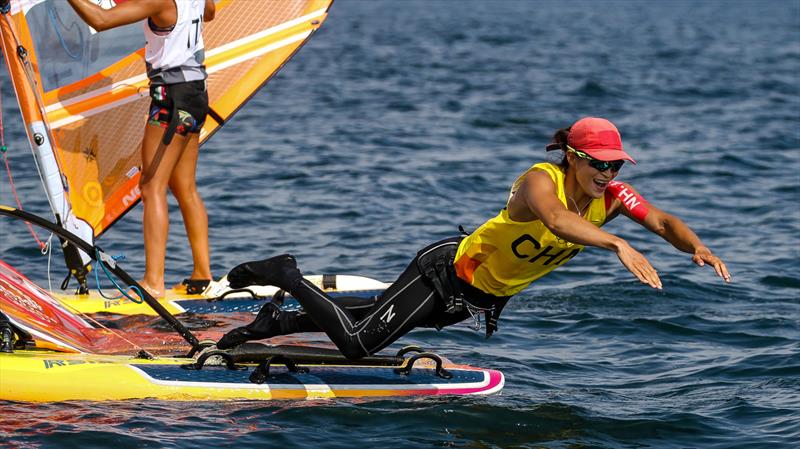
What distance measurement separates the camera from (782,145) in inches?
763

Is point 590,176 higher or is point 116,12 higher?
point 116,12

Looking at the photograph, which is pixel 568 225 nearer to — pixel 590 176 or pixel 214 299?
pixel 590 176

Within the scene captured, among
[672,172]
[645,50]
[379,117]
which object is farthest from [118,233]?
[645,50]

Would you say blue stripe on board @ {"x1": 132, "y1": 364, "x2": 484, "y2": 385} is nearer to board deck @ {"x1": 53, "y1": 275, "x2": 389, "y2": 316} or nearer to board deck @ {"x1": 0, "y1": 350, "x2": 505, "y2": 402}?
board deck @ {"x1": 0, "y1": 350, "x2": 505, "y2": 402}

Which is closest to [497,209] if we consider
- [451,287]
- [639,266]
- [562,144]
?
[451,287]

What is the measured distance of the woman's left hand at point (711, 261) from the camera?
6.23m

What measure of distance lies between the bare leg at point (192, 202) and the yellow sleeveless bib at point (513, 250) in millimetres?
3130

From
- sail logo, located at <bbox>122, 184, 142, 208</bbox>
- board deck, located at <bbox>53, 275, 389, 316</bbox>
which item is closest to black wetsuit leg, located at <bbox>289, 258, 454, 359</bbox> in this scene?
board deck, located at <bbox>53, 275, 389, 316</bbox>

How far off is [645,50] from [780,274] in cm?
2622

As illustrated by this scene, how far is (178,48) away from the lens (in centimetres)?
912

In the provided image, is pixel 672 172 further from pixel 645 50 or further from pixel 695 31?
pixel 695 31

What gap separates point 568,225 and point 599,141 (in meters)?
0.60

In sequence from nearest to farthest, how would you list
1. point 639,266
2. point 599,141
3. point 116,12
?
point 639,266 → point 599,141 → point 116,12

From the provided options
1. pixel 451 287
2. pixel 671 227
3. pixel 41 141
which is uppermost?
pixel 41 141
